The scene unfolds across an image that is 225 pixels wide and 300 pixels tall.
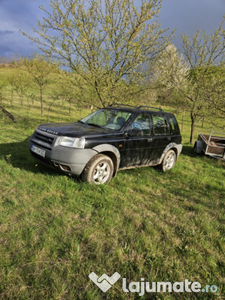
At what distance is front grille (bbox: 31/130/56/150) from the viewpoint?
359 centimetres

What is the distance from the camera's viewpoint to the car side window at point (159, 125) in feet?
16.4

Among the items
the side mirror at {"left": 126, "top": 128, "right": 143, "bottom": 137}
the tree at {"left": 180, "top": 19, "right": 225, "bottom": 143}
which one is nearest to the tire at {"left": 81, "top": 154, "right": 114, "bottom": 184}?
the side mirror at {"left": 126, "top": 128, "right": 143, "bottom": 137}

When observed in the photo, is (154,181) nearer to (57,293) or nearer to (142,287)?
(142,287)

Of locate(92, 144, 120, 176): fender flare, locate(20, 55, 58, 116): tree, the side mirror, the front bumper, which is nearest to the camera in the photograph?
the front bumper

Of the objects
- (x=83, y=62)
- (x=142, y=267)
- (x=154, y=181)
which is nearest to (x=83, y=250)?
(x=142, y=267)

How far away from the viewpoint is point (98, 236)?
7.97ft

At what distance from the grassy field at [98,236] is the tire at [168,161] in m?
1.31

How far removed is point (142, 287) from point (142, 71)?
7379 mm

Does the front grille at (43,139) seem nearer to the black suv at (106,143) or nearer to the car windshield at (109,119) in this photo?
the black suv at (106,143)

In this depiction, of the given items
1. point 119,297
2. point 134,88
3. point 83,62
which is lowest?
point 119,297

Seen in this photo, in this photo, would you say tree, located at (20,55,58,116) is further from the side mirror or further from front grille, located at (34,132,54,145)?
the side mirror

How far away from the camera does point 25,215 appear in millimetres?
2652
